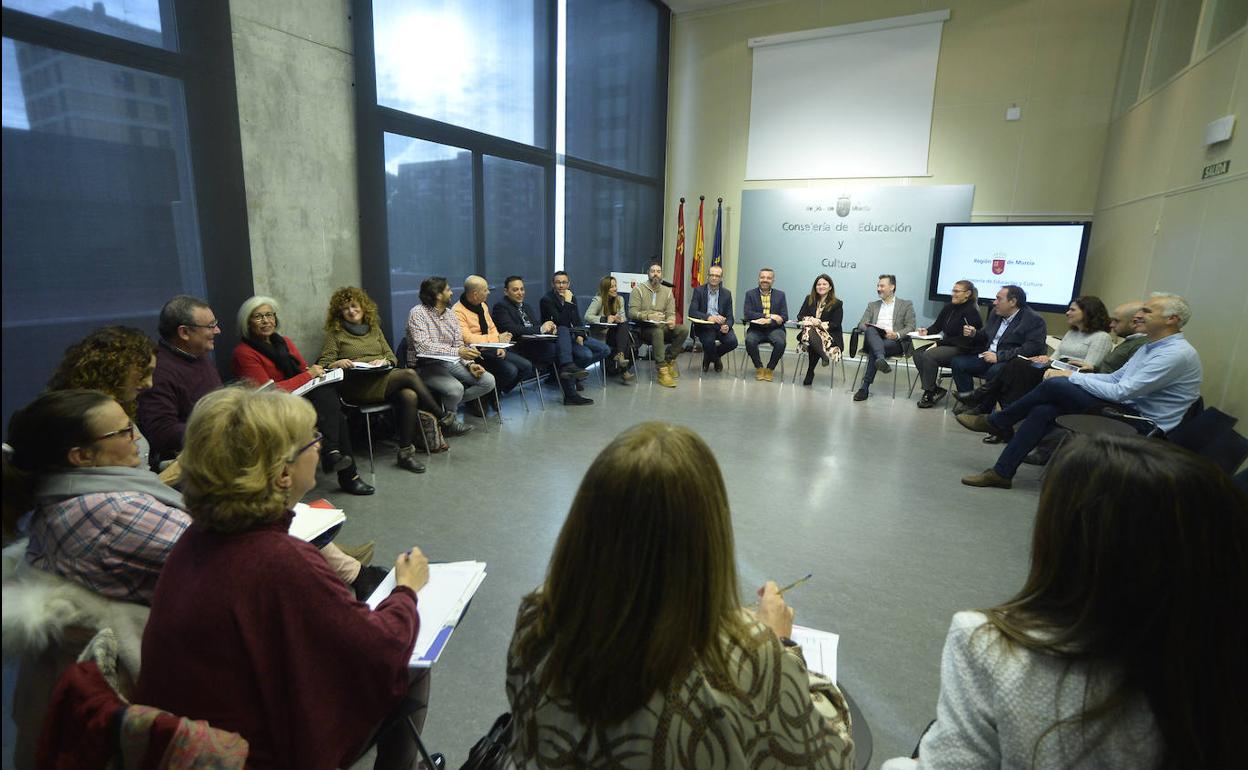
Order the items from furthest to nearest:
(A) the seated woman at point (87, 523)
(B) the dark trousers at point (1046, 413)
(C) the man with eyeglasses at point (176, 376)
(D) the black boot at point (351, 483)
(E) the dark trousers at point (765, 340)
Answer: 1. (E) the dark trousers at point (765, 340)
2. (B) the dark trousers at point (1046, 413)
3. (D) the black boot at point (351, 483)
4. (C) the man with eyeglasses at point (176, 376)
5. (A) the seated woman at point (87, 523)

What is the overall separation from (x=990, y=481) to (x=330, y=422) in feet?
13.5

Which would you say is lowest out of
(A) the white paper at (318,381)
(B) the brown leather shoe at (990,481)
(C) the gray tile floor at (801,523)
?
(C) the gray tile floor at (801,523)

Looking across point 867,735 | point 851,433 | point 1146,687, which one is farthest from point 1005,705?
point 851,433

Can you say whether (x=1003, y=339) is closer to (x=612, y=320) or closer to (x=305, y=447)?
(x=612, y=320)

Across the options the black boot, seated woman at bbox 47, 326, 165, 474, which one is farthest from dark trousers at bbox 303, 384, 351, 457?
seated woman at bbox 47, 326, 165, 474

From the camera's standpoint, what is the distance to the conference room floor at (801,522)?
213cm

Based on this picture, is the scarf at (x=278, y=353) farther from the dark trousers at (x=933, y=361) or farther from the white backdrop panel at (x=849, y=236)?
the white backdrop panel at (x=849, y=236)

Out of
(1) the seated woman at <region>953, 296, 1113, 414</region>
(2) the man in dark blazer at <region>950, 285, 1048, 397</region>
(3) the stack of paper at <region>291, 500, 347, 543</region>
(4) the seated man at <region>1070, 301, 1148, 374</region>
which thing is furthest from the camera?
(2) the man in dark blazer at <region>950, 285, 1048, 397</region>

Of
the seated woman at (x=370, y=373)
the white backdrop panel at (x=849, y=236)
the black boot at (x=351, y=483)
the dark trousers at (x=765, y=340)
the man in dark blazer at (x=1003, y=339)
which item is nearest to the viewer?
the black boot at (x=351, y=483)

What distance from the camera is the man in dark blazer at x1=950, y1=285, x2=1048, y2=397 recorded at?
5.43 metres

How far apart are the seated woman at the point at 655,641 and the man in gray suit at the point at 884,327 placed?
5.87 metres

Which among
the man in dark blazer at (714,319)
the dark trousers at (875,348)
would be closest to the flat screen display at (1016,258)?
the dark trousers at (875,348)

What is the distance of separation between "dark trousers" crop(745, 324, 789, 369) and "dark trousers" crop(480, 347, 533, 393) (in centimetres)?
282

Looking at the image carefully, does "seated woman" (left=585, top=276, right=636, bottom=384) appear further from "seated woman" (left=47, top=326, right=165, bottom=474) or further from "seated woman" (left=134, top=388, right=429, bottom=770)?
"seated woman" (left=134, top=388, right=429, bottom=770)
